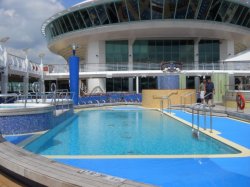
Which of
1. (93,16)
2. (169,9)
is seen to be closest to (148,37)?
(169,9)

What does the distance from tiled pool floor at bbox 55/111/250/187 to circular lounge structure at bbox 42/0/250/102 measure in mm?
21635

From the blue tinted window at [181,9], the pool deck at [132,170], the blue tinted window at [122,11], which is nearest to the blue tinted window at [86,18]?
the blue tinted window at [122,11]

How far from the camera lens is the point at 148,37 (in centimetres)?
3266

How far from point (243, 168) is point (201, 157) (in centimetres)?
100

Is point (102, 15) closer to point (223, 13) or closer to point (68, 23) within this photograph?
point (68, 23)

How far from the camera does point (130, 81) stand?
3291cm

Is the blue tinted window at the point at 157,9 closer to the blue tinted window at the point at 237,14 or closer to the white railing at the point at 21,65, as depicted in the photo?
the blue tinted window at the point at 237,14

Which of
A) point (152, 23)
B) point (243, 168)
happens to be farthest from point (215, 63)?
point (243, 168)

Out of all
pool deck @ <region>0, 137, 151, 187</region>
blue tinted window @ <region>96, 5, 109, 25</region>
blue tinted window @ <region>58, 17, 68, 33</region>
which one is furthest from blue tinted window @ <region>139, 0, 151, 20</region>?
pool deck @ <region>0, 137, 151, 187</region>

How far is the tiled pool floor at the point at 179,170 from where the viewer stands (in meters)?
4.95

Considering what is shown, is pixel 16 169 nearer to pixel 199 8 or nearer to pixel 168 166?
pixel 168 166

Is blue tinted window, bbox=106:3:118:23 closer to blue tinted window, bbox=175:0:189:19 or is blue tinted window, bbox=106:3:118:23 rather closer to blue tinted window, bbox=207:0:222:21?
blue tinted window, bbox=175:0:189:19

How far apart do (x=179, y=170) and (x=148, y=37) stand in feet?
91.5

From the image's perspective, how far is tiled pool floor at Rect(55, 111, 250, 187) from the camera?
195 inches
